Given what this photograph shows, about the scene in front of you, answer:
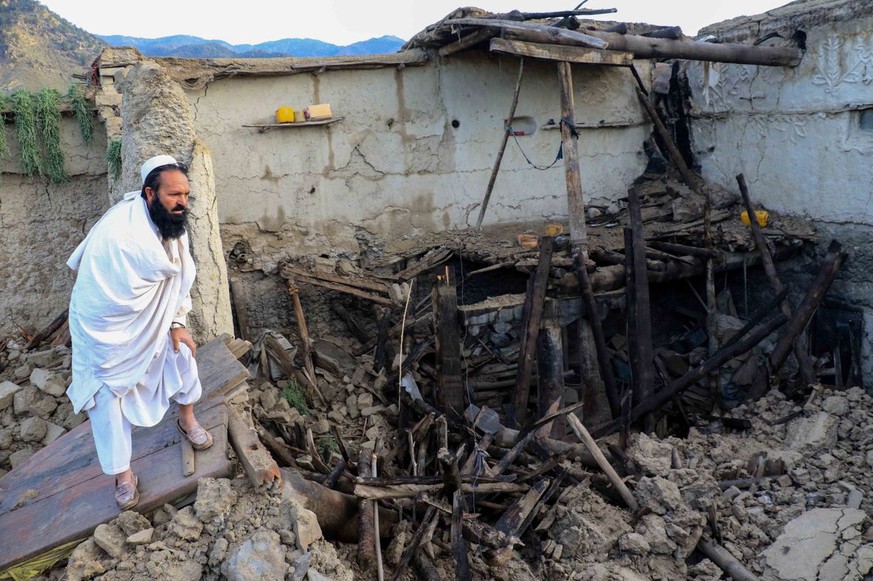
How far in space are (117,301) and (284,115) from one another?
5.37 metres

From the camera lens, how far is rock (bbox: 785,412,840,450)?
6.03 metres

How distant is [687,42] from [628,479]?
5.73 metres

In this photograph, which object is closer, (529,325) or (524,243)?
(529,325)

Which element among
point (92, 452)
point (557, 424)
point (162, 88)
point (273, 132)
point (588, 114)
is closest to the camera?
point (92, 452)

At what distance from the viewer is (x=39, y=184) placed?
24.4ft

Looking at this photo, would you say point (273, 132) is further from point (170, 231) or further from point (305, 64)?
point (170, 231)

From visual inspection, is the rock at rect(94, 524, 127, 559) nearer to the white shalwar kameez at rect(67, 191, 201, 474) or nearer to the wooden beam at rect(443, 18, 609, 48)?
the white shalwar kameez at rect(67, 191, 201, 474)

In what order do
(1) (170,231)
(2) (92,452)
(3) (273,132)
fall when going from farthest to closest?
1. (3) (273,132)
2. (2) (92,452)
3. (1) (170,231)

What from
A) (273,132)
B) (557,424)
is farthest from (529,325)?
(273,132)

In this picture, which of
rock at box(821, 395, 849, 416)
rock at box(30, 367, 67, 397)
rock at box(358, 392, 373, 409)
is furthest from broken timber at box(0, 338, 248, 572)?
rock at box(821, 395, 849, 416)

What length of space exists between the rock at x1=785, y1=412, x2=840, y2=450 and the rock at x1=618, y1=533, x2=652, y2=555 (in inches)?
89.0

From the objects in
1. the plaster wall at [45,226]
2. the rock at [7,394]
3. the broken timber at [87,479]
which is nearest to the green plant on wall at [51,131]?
the plaster wall at [45,226]

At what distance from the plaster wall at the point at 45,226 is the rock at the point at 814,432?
7.06 m

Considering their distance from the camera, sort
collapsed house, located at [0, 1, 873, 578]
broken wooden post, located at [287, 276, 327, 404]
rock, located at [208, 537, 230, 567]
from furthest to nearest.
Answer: broken wooden post, located at [287, 276, 327, 404], collapsed house, located at [0, 1, 873, 578], rock, located at [208, 537, 230, 567]
